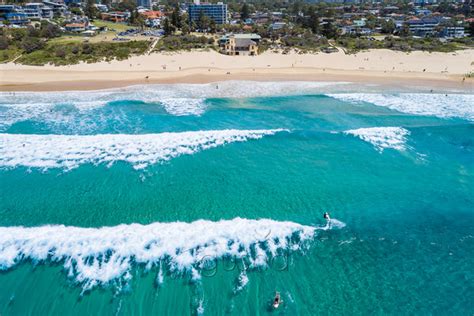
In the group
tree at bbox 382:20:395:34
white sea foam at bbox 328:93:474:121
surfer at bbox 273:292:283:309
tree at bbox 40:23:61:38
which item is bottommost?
surfer at bbox 273:292:283:309

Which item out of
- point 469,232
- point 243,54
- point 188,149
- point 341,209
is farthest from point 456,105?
point 243,54

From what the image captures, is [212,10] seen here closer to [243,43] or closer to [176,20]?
[176,20]

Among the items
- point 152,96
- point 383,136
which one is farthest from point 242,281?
point 152,96

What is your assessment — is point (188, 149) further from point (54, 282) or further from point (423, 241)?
point (423, 241)

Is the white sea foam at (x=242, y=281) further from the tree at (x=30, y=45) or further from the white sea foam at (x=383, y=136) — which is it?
the tree at (x=30, y=45)

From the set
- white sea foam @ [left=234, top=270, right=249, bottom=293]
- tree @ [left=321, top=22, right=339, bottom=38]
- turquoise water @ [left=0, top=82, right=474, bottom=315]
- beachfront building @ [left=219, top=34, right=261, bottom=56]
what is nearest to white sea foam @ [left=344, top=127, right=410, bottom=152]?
turquoise water @ [left=0, top=82, right=474, bottom=315]

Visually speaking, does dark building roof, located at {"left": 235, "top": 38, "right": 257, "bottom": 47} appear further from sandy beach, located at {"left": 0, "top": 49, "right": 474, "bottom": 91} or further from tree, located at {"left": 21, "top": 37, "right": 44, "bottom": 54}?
tree, located at {"left": 21, "top": 37, "right": 44, "bottom": 54}
